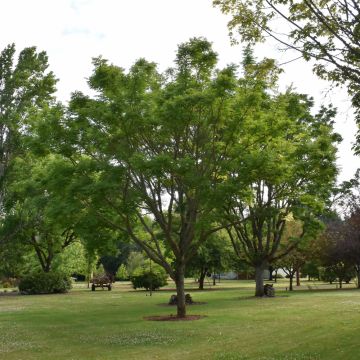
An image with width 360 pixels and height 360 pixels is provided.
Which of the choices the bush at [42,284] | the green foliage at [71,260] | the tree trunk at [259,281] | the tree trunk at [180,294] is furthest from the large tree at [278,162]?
the green foliage at [71,260]

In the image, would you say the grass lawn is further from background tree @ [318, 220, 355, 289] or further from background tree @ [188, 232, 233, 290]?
background tree @ [188, 232, 233, 290]

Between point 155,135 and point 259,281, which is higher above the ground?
point 155,135

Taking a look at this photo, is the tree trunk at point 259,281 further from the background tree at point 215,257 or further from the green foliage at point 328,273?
the green foliage at point 328,273

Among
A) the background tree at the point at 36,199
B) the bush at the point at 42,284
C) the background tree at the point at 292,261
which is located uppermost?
the background tree at the point at 36,199

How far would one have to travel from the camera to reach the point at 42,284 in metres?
45.7

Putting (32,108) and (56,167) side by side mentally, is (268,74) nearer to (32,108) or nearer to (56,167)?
(56,167)

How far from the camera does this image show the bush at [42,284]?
45.6 m

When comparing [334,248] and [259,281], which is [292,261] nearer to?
[334,248]

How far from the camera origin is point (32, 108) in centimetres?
2303

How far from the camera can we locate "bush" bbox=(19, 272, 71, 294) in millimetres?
45625

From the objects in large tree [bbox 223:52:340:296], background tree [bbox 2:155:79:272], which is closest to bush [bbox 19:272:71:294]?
background tree [bbox 2:155:79:272]

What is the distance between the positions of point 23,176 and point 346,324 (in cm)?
1856

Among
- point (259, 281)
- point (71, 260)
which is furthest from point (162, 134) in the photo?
point (71, 260)

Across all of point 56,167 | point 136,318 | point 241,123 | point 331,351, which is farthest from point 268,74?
point 136,318
